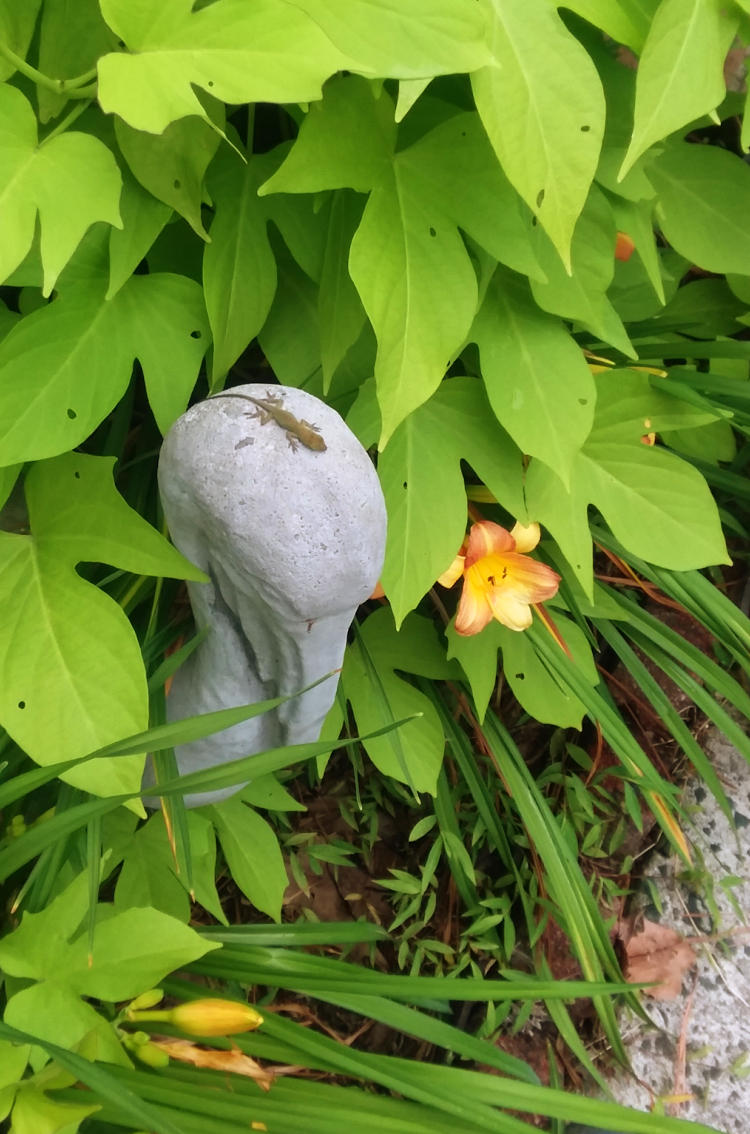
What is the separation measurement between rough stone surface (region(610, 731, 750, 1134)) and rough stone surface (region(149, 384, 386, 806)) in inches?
33.9

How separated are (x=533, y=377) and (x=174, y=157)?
31cm

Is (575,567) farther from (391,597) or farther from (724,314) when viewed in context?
(724,314)

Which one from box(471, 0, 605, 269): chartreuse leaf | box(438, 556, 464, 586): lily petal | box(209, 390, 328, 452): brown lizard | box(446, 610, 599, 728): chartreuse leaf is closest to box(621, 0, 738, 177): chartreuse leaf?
box(471, 0, 605, 269): chartreuse leaf

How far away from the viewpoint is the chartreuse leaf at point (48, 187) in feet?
1.44

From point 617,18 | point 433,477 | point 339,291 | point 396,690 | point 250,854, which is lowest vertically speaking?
point 250,854

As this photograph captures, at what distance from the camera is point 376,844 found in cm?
114

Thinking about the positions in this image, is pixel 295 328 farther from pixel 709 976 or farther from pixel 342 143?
pixel 709 976

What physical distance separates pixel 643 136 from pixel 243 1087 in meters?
0.74

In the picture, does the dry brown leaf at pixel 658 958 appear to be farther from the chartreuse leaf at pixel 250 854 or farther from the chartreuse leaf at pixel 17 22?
the chartreuse leaf at pixel 17 22

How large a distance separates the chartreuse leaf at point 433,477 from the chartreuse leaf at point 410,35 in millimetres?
295

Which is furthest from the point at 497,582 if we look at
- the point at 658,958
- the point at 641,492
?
the point at 658,958

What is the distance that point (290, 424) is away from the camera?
0.38 m

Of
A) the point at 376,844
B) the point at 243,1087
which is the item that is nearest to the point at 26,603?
the point at 243,1087

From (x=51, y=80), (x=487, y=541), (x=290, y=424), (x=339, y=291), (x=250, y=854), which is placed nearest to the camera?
(x=290, y=424)
